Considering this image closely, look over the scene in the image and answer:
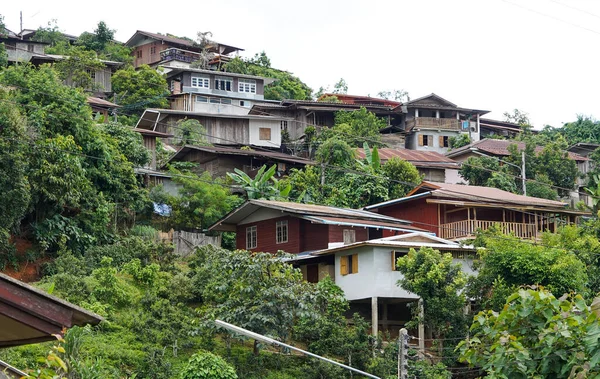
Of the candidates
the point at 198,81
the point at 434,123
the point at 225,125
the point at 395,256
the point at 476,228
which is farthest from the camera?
the point at 198,81

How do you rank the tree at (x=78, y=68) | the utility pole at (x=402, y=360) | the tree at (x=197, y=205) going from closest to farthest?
the utility pole at (x=402, y=360) < the tree at (x=197, y=205) < the tree at (x=78, y=68)

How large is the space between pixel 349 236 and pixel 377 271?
176 inches

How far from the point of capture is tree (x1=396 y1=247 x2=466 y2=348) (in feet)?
111

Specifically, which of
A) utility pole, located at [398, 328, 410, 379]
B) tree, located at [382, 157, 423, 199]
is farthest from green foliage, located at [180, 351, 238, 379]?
tree, located at [382, 157, 423, 199]

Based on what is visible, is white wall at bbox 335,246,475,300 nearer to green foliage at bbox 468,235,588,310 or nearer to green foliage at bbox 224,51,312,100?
green foliage at bbox 468,235,588,310

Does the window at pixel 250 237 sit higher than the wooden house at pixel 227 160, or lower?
lower

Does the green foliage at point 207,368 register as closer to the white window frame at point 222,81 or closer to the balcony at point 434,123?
the balcony at point 434,123

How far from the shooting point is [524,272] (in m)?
34.5

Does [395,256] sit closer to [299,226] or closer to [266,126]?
[299,226]

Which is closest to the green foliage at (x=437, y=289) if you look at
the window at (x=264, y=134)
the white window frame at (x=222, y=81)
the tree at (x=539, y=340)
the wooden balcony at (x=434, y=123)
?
the tree at (x=539, y=340)

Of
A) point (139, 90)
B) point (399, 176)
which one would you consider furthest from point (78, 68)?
point (399, 176)

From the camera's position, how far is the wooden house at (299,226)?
40.8m

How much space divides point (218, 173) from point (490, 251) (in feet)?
78.2

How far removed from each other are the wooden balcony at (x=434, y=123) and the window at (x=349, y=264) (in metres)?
33.7
